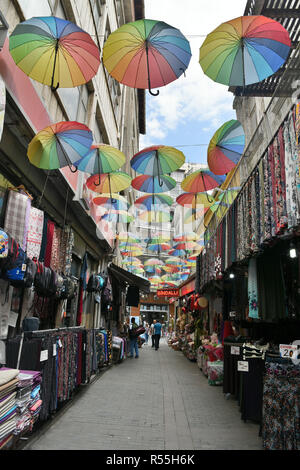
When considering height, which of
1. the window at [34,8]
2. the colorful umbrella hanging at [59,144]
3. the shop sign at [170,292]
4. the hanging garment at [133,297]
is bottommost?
the hanging garment at [133,297]

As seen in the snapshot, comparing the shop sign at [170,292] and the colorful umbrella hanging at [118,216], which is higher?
the colorful umbrella hanging at [118,216]

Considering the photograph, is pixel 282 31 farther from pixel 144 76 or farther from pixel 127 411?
pixel 127 411

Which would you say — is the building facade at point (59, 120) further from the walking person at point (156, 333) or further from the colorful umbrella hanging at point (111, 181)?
the walking person at point (156, 333)

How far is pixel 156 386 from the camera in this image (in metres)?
8.52

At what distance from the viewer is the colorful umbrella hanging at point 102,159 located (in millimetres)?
6238

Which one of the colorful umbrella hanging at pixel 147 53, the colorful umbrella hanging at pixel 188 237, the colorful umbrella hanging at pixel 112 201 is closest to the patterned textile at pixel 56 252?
the colorful umbrella hanging at pixel 112 201

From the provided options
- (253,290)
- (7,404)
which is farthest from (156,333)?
(7,404)

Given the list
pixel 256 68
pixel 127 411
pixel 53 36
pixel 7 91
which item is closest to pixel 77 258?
pixel 127 411

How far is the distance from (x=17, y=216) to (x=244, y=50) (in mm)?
4507

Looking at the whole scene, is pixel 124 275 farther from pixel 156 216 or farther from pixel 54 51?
pixel 54 51

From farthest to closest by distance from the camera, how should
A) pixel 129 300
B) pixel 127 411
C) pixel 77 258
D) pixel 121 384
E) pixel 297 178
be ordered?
pixel 129 300, pixel 77 258, pixel 121 384, pixel 127 411, pixel 297 178

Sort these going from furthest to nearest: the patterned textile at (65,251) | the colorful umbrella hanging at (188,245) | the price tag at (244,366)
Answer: the colorful umbrella hanging at (188,245), the patterned textile at (65,251), the price tag at (244,366)

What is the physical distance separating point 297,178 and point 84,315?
9.34m

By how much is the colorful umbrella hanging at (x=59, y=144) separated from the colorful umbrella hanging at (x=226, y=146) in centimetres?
266
